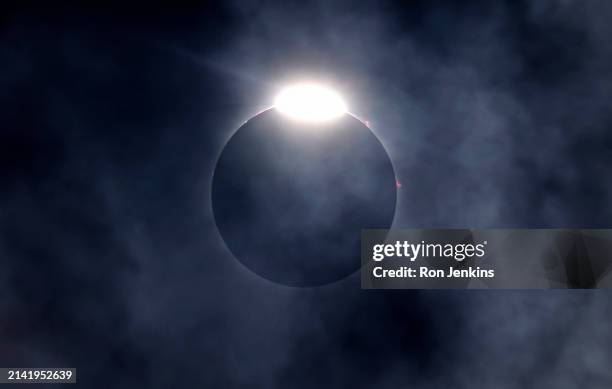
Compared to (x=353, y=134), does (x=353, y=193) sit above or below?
below

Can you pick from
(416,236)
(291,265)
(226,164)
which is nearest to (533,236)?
(416,236)

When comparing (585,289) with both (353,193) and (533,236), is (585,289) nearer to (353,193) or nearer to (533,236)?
(533,236)

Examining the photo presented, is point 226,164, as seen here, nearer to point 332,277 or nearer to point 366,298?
point 332,277

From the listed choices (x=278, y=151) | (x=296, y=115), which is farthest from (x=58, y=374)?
(x=296, y=115)

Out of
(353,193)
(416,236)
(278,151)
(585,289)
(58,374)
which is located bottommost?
(58,374)

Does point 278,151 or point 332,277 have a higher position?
point 278,151

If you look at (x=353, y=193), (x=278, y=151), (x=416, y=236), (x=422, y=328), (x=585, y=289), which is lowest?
(x=422, y=328)
